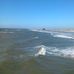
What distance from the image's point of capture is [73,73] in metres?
12.6

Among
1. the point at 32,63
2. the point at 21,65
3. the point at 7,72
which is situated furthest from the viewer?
the point at 32,63

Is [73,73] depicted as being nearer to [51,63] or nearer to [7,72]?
[51,63]

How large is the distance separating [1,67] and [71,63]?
235 inches

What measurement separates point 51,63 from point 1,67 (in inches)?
173

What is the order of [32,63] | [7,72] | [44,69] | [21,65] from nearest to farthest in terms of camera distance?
[7,72]
[44,69]
[21,65]
[32,63]

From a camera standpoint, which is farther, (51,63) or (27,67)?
(51,63)

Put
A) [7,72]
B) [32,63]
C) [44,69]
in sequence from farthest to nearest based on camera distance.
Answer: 1. [32,63]
2. [44,69]
3. [7,72]

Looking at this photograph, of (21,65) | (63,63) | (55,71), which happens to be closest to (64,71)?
(55,71)

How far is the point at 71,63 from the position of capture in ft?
51.2

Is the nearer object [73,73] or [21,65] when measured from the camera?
[73,73]

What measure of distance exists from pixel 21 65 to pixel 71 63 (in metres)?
4.37

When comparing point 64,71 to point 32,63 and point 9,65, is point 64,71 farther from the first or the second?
point 9,65

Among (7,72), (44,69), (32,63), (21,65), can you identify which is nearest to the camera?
(7,72)

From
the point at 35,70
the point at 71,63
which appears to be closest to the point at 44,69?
the point at 35,70
